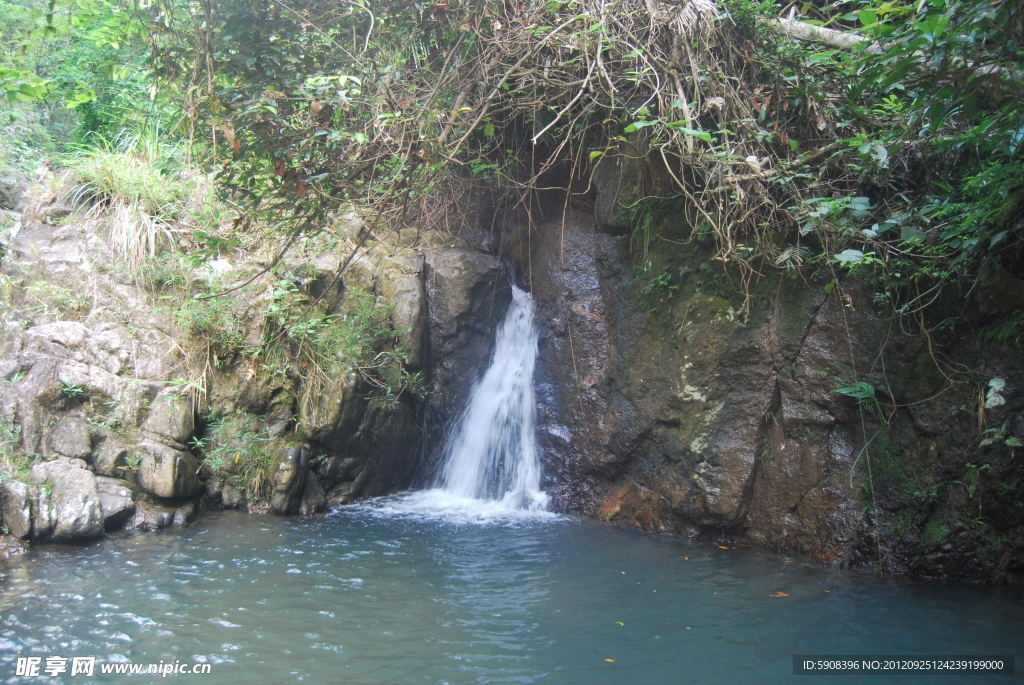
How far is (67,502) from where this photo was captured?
4941 mm

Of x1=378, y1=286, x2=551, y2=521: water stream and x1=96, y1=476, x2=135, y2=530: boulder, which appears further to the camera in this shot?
x1=378, y1=286, x2=551, y2=521: water stream

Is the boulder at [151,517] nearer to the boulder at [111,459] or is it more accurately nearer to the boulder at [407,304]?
the boulder at [111,459]

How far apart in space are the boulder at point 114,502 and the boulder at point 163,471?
174mm

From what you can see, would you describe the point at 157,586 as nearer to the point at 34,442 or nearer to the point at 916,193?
the point at 34,442

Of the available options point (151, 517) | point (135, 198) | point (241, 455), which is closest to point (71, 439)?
point (151, 517)

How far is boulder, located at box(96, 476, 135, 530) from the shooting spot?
5.14 metres

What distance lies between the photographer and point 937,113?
10.6 ft

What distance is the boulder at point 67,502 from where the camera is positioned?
4836 mm

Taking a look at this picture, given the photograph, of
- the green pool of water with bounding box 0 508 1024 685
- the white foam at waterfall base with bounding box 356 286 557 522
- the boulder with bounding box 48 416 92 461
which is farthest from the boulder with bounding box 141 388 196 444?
the white foam at waterfall base with bounding box 356 286 557 522

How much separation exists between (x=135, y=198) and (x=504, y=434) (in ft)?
15.6

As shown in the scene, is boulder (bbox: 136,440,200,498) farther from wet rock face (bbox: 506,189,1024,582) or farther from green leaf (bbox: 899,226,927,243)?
green leaf (bbox: 899,226,927,243)

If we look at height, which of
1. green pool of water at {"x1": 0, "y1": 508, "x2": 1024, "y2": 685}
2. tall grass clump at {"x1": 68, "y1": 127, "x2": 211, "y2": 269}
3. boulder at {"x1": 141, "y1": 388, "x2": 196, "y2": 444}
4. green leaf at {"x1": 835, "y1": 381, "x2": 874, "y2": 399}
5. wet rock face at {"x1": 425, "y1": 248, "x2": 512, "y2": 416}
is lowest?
green pool of water at {"x1": 0, "y1": 508, "x2": 1024, "y2": 685}

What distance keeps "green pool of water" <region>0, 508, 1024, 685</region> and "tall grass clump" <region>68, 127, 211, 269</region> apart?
3.19m

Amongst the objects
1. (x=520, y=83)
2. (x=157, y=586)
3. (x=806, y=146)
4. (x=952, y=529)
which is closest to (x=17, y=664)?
(x=157, y=586)
